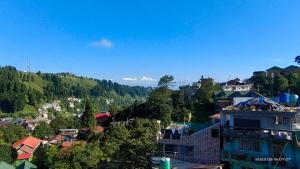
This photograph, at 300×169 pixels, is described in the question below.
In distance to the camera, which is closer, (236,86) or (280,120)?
(280,120)

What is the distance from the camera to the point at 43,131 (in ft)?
261

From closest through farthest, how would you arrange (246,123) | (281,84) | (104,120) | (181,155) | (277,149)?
1. (277,149)
2. (246,123)
3. (181,155)
4. (281,84)
5. (104,120)

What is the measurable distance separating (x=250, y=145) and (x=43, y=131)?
65312mm

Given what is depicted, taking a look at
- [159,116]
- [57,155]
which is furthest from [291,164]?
[159,116]

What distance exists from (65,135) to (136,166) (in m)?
42.5

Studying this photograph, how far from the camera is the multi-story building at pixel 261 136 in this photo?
2114 cm

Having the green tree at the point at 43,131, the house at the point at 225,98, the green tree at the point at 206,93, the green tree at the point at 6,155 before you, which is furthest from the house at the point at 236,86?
the green tree at the point at 6,155

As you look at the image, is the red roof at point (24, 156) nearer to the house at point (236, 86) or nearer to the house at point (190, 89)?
the house at point (190, 89)

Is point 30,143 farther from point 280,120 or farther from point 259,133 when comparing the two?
point 280,120

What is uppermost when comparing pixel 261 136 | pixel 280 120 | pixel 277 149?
pixel 280 120

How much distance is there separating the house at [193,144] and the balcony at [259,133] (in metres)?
2.25

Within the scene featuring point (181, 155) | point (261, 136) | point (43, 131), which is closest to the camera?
point (261, 136)

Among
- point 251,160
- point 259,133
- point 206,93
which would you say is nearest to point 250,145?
point 251,160

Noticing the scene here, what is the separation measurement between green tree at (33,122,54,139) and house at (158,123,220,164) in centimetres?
5568
